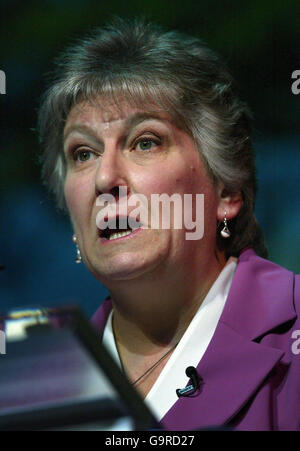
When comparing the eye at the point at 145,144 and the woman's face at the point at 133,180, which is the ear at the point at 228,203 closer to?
the woman's face at the point at 133,180

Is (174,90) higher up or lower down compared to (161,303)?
higher up

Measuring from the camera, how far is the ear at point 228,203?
1743 millimetres

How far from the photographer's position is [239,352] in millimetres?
1457

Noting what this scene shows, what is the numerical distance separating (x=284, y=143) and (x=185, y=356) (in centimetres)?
75

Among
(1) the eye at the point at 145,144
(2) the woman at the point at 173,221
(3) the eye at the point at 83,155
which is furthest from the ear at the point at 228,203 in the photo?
(3) the eye at the point at 83,155

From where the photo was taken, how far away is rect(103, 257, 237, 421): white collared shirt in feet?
4.90

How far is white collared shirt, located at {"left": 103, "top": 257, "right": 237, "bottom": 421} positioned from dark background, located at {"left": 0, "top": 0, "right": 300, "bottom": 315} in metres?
0.38

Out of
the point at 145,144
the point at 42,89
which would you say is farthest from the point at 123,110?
the point at 42,89

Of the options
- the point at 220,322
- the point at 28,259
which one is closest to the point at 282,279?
the point at 220,322

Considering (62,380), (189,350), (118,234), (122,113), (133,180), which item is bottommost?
(189,350)

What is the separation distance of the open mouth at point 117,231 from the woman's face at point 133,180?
2 cm

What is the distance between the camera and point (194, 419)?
4.50ft

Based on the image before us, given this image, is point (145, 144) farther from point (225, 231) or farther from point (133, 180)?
point (225, 231)

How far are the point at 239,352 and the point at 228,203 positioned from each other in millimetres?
490
